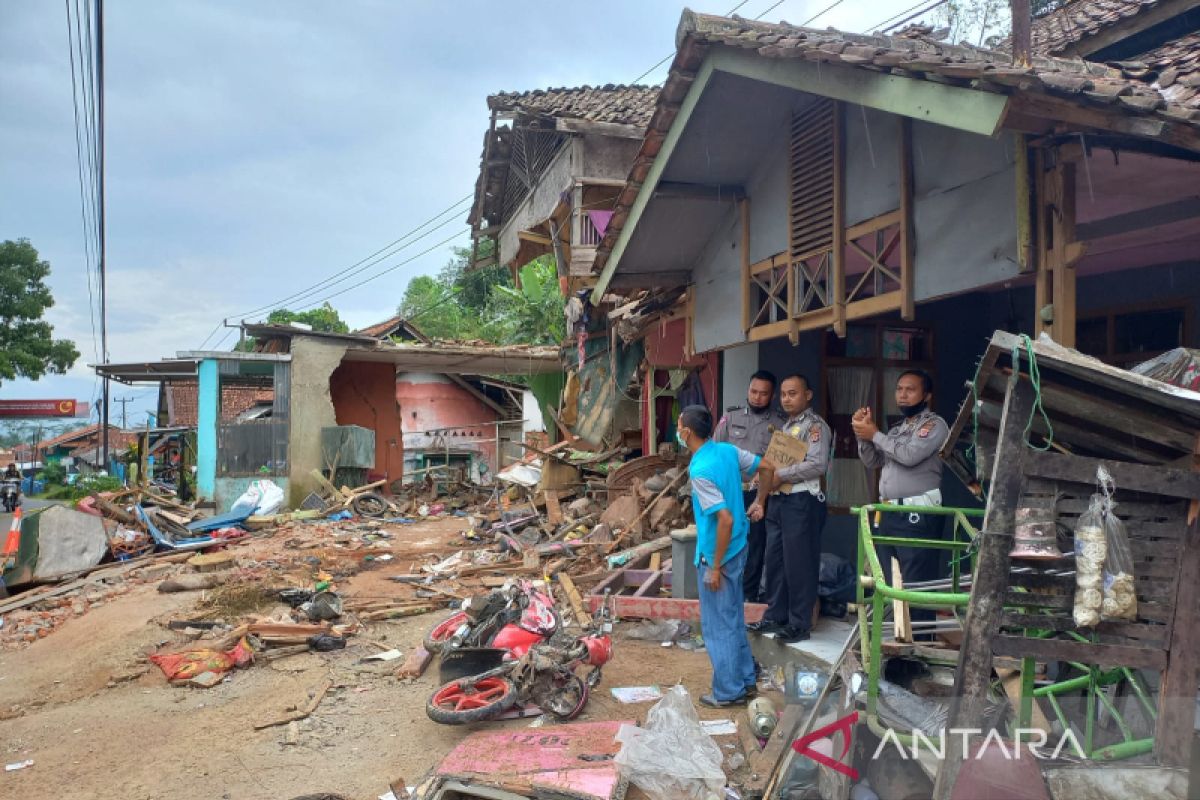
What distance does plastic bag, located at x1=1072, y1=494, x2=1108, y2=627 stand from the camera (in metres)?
2.26

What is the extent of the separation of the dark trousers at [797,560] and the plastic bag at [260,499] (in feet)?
40.0

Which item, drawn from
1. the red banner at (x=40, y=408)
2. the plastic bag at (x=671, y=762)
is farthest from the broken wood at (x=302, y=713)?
the red banner at (x=40, y=408)

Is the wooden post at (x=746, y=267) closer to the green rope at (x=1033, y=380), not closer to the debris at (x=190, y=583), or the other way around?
the green rope at (x=1033, y=380)

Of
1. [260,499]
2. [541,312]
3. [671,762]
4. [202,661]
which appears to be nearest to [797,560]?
[671,762]

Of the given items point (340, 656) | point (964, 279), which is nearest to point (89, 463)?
point (340, 656)

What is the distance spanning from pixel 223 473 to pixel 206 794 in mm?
12386


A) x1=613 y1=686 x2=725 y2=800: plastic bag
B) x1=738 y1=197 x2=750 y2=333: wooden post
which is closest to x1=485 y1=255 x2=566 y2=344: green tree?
x1=738 y1=197 x2=750 y2=333: wooden post

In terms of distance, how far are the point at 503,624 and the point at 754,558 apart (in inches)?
77.2

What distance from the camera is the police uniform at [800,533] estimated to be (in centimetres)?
498

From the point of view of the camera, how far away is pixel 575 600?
6.95 meters

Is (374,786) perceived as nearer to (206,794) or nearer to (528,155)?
(206,794)

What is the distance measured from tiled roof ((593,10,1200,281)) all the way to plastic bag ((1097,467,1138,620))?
62.2 inches

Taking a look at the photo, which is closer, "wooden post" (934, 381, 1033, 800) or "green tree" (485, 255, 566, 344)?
"wooden post" (934, 381, 1033, 800)

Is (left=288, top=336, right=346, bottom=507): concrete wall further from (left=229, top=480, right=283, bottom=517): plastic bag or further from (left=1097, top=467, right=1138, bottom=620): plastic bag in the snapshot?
(left=1097, top=467, right=1138, bottom=620): plastic bag
